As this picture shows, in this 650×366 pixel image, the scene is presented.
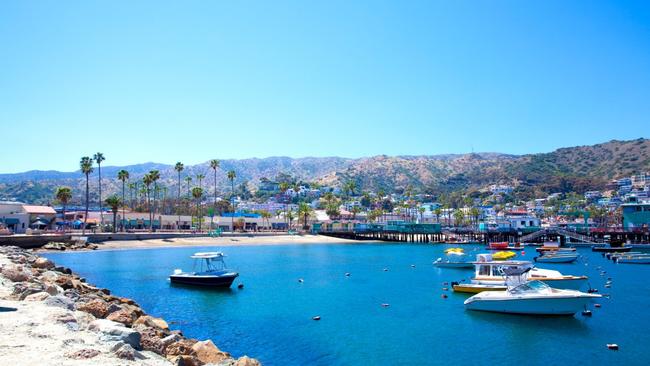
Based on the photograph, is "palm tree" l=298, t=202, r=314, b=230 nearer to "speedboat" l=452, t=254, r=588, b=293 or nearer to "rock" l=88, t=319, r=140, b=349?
"speedboat" l=452, t=254, r=588, b=293

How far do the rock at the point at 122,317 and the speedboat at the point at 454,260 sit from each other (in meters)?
49.3

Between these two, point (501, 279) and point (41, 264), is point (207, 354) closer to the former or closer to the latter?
point (41, 264)

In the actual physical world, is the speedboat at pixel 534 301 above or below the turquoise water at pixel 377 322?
above

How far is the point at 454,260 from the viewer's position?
78.6 meters

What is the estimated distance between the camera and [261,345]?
83.9ft

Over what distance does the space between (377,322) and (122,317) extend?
16.6m

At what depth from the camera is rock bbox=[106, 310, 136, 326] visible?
20284 mm

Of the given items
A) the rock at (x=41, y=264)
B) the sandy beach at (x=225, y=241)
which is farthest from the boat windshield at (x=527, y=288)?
the sandy beach at (x=225, y=241)

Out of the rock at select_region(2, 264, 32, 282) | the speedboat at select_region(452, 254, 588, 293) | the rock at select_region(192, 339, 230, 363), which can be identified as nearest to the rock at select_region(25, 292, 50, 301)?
the rock at select_region(2, 264, 32, 282)

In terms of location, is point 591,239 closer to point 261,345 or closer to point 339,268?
point 339,268

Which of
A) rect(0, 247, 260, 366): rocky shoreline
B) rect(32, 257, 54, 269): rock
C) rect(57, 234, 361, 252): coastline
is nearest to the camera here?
rect(0, 247, 260, 366): rocky shoreline

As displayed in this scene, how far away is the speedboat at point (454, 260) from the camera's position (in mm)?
65188

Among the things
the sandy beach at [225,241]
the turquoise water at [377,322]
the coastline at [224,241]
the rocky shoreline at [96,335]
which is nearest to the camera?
the rocky shoreline at [96,335]

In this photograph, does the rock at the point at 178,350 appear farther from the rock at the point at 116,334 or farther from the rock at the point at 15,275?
the rock at the point at 15,275
